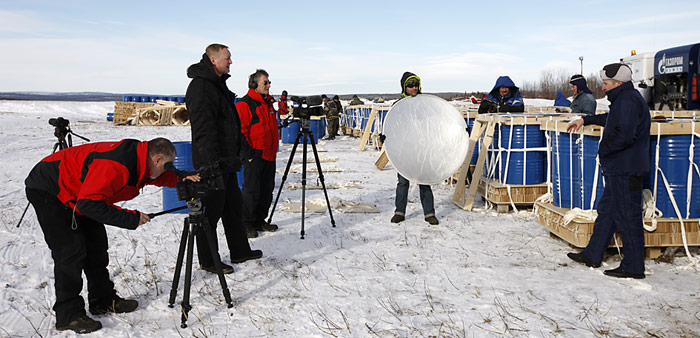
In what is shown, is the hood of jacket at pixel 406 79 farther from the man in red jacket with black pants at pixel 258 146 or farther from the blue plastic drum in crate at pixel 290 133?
the blue plastic drum in crate at pixel 290 133

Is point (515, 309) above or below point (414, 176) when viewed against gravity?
below

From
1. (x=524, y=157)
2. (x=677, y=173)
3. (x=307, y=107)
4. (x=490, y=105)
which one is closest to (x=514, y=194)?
(x=524, y=157)

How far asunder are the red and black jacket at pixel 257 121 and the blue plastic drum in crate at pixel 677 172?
157 inches

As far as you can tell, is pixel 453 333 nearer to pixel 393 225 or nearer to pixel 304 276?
pixel 304 276

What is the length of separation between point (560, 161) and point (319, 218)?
319cm

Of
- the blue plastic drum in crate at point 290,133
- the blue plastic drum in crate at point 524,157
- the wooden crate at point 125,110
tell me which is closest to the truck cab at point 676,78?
the blue plastic drum in crate at point 524,157

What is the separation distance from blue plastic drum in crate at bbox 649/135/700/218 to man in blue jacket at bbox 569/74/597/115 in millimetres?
2770

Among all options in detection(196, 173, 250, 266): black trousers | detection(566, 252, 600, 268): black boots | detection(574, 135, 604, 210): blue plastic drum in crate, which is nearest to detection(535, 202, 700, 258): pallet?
detection(566, 252, 600, 268): black boots

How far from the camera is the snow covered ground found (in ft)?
12.4

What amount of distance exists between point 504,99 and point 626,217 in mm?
4660

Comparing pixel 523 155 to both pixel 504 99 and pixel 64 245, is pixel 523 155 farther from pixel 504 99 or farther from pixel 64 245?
pixel 64 245

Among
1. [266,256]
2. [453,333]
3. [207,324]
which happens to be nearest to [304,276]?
[266,256]

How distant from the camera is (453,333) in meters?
3.65

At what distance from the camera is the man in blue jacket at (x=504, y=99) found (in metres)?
8.80
